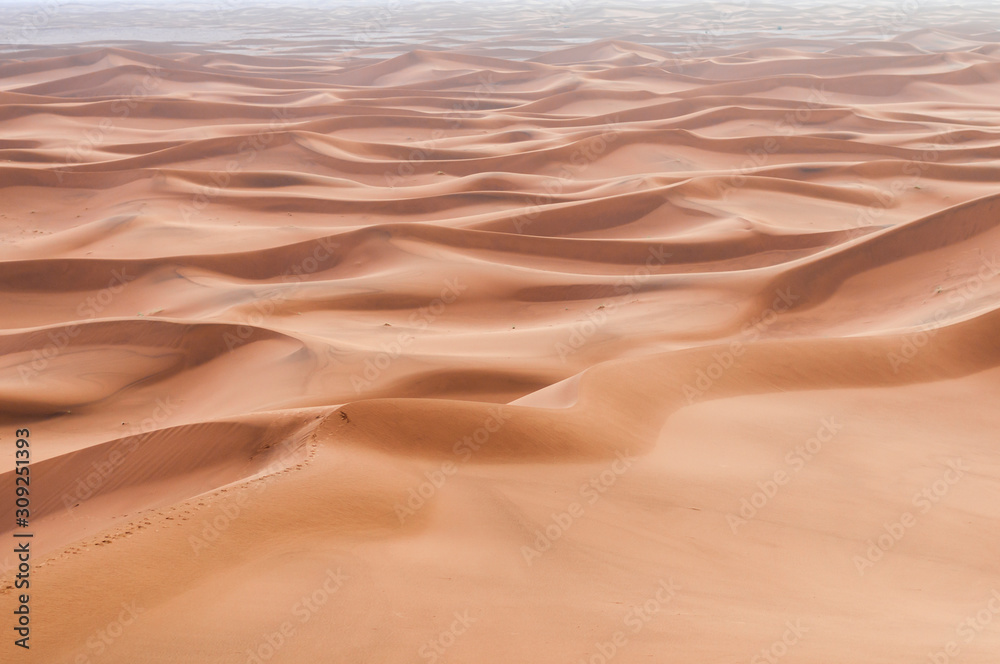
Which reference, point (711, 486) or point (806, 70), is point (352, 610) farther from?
point (806, 70)

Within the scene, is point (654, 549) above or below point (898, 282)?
above

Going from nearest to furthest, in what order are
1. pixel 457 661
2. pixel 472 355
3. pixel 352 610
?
pixel 457 661
pixel 352 610
pixel 472 355

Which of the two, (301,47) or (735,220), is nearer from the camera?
(735,220)

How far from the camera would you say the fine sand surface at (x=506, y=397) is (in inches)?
101

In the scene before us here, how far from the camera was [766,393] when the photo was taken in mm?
4949

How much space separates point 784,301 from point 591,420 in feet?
12.4

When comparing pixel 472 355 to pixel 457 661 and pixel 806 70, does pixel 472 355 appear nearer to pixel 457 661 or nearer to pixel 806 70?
pixel 457 661

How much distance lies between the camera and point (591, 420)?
4.14 metres

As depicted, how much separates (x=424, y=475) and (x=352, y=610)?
977mm

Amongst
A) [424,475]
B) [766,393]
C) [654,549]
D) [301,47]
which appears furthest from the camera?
[301,47]

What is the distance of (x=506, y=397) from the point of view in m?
5.24

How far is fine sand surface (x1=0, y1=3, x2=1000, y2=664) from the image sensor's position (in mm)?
2572

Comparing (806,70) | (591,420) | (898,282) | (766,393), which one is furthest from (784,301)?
(806,70)

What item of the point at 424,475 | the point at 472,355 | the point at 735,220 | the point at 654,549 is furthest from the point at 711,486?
the point at 735,220
